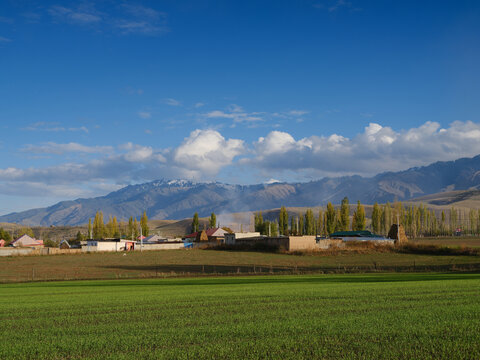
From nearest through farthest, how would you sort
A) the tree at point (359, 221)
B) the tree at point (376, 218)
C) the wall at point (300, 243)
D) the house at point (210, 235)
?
the wall at point (300, 243)
the house at point (210, 235)
the tree at point (359, 221)
the tree at point (376, 218)

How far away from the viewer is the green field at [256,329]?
1117cm

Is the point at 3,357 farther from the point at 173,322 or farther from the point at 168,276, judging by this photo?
the point at 168,276

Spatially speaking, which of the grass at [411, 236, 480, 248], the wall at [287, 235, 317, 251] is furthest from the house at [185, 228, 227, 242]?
the grass at [411, 236, 480, 248]

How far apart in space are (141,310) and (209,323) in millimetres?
5151

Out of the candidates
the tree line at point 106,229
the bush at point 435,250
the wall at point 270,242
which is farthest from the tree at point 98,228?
the bush at point 435,250

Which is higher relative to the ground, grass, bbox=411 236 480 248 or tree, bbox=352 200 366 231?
tree, bbox=352 200 366 231

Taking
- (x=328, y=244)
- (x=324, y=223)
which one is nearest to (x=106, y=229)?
(x=324, y=223)

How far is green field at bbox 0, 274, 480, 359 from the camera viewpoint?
1117cm

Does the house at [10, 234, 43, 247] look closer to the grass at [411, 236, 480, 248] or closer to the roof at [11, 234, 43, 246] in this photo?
the roof at [11, 234, 43, 246]

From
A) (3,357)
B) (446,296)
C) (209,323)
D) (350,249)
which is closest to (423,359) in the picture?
(209,323)

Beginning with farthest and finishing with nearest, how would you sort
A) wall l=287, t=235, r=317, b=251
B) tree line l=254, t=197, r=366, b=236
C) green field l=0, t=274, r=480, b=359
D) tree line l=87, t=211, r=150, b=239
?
tree line l=87, t=211, r=150, b=239 → tree line l=254, t=197, r=366, b=236 → wall l=287, t=235, r=317, b=251 → green field l=0, t=274, r=480, b=359

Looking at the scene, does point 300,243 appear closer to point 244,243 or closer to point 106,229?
A: point 244,243

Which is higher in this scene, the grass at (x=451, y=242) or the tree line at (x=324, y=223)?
the tree line at (x=324, y=223)

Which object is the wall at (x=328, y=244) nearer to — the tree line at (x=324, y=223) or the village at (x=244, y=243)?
the village at (x=244, y=243)
